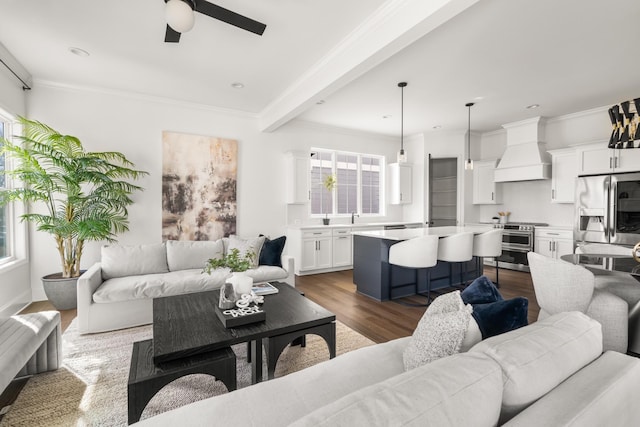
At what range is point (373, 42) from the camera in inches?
103

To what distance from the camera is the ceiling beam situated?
213 centimetres

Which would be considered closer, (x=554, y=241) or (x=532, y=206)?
(x=554, y=241)

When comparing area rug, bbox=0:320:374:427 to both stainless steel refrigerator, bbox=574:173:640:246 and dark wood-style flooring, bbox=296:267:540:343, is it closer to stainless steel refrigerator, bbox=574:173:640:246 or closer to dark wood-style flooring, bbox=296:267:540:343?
dark wood-style flooring, bbox=296:267:540:343

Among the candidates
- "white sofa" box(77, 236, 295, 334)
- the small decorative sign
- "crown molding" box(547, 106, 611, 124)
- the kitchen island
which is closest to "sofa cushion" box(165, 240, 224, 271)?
"white sofa" box(77, 236, 295, 334)

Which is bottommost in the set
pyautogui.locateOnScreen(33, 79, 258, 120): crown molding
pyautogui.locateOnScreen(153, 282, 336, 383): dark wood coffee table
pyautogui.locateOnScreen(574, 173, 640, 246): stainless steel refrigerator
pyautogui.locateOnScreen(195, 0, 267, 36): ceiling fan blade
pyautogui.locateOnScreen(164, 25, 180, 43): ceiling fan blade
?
pyautogui.locateOnScreen(153, 282, 336, 383): dark wood coffee table

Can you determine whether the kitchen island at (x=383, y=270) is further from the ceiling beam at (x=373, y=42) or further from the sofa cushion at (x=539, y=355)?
the sofa cushion at (x=539, y=355)

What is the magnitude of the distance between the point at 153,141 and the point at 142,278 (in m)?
2.17

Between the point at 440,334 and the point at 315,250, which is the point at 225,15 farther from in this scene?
the point at 315,250

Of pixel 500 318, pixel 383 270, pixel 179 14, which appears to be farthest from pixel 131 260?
pixel 500 318

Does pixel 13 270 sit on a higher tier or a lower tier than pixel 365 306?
higher

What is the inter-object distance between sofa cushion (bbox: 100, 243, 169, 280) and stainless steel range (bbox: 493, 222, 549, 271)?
5.53 metres

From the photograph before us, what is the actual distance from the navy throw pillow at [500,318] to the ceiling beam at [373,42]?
186 cm

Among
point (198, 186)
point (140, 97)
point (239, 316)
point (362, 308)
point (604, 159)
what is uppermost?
point (140, 97)

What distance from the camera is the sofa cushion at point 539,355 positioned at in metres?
0.88
